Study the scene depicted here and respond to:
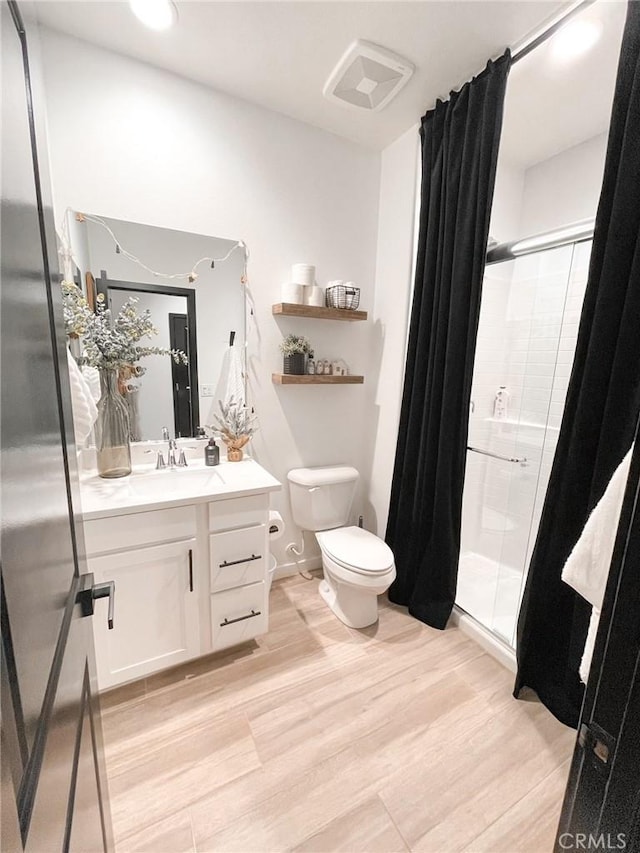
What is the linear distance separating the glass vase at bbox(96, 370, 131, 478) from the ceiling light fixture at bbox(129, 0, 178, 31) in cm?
134

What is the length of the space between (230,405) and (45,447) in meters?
1.48

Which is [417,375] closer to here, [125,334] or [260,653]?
[125,334]

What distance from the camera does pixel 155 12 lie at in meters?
1.37

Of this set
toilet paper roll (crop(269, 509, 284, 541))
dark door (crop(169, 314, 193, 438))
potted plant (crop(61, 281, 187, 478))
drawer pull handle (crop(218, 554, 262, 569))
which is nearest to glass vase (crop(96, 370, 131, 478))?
potted plant (crop(61, 281, 187, 478))

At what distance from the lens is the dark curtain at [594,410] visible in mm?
1141

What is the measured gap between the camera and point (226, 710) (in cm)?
148

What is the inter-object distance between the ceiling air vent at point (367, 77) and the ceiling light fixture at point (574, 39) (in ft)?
1.83

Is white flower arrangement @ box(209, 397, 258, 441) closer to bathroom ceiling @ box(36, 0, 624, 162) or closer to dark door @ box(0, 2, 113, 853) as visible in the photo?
dark door @ box(0, 2, 113, 853)

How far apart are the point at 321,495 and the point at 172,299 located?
1326 millimetres

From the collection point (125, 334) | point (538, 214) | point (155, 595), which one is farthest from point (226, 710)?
point (538, 214)

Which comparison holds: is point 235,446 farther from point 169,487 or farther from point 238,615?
point 238,615

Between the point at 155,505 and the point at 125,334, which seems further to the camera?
the point at 125,334

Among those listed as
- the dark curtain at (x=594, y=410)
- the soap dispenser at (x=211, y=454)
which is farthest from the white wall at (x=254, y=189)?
the dark curtain at (x=594, y=410)

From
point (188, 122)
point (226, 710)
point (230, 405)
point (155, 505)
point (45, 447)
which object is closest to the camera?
point (45, 447)
